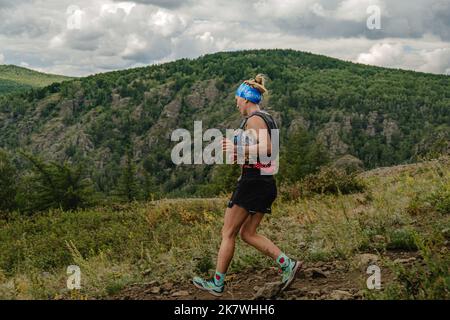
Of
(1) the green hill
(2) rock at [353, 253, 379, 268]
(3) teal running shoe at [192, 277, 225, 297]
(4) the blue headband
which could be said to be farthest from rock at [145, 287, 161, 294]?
(1) the green hill

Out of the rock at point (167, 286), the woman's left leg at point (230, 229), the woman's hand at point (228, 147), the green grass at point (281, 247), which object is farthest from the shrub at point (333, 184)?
the woman's hand at point (228, 147)

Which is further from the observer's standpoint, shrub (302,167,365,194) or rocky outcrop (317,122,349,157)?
rocky outcrop (317,122,349,157)

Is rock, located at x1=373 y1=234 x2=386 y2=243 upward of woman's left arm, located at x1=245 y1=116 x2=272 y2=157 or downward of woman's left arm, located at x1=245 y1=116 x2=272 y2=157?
downward

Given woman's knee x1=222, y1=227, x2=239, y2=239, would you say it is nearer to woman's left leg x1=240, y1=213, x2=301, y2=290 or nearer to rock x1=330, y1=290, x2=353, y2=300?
woman's left leg x1=240, y1=213, x2=301, y2=290

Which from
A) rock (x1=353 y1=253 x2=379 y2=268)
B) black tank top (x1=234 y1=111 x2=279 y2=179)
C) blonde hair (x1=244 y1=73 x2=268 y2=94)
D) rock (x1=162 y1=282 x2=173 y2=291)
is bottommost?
rock (x1=162 y1=282 x2=173 y2=291)

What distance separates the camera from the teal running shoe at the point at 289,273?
15.4 ft

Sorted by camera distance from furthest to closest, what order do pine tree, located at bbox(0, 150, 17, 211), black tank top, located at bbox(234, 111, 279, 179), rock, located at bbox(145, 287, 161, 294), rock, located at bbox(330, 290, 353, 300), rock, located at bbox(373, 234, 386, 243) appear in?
pine tree, located at bbox(0, 150, 17, 211) < rock, located at bbox(373, 234, 386, 243) < rock, located at bbox(145, 287, 161, 294) < black tank top, located at bbox(234, 111, 279, 179) < rock, located at bbox(330, 290, 353, 300)

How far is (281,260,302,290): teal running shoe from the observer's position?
15.4ft

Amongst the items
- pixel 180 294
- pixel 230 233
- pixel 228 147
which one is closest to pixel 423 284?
pixel 230 233

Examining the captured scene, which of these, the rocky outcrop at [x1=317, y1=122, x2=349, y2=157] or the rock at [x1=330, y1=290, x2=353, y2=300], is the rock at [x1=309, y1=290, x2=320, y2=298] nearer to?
Answer: the rock at [x1=330, y1=290, x2=353, y2=300]

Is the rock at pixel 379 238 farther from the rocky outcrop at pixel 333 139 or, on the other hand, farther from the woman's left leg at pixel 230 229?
the rocky outcrop at pixel 333 139

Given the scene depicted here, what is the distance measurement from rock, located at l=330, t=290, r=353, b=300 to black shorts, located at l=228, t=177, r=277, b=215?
3.35 feet

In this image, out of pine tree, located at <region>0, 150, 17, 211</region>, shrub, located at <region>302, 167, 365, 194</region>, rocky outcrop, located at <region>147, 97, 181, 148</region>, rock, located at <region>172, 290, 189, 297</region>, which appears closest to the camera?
rock, located at <region>172, 290, 189, 297</region>

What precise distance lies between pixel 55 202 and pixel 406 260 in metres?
24.2
